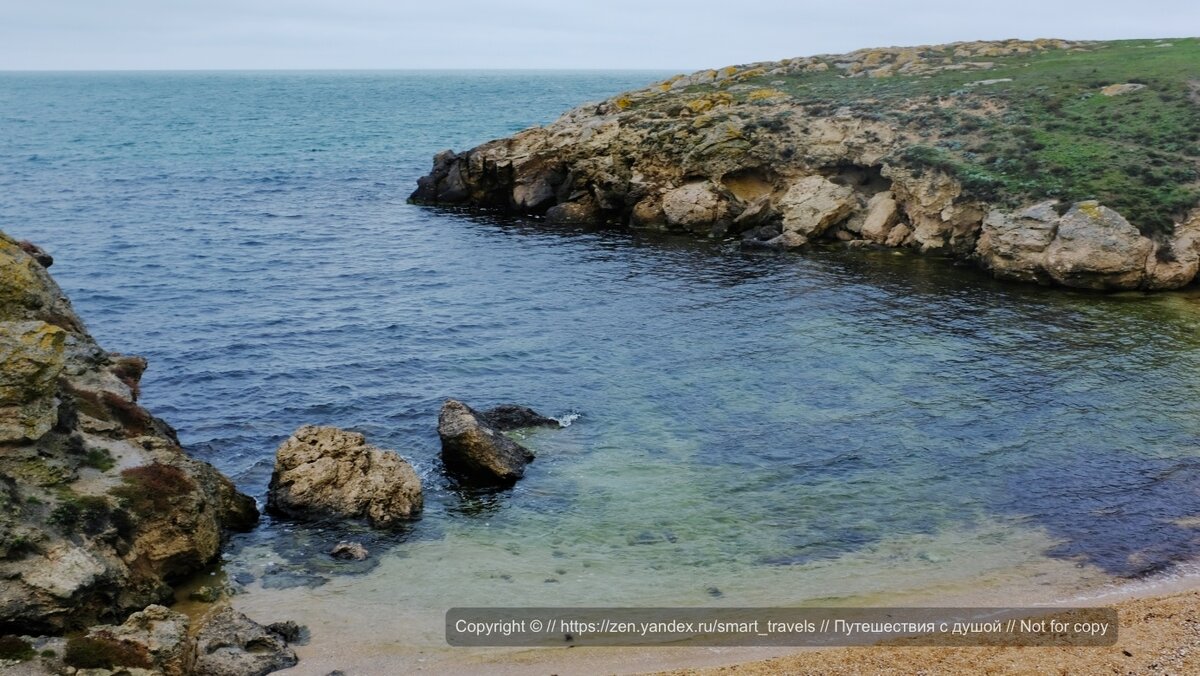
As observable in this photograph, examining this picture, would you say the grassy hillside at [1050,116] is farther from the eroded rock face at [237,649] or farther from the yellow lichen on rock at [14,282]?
the yellow lichen on rock at [14,282]

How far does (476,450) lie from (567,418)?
573 centimetres

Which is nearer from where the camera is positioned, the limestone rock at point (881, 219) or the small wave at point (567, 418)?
the small wave at point (567, 418)

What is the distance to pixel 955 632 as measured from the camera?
19734mm

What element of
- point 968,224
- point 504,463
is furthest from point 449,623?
point 968,224

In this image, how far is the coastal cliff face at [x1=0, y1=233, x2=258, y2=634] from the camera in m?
18.8

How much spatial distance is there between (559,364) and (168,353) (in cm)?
1636

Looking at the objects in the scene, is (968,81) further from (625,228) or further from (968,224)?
(625,228)

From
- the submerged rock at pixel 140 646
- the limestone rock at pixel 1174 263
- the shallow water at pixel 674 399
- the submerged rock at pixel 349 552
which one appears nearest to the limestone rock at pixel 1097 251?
the limestone rock at pixel 1174 263

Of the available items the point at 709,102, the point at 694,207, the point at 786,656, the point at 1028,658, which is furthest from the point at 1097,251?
the point at 786,656

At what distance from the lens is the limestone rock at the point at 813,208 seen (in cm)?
5791

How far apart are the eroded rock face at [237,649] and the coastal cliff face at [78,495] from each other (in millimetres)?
2276

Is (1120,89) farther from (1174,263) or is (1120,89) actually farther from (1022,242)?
(1174,263)

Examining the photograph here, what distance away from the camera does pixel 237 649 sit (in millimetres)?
18766

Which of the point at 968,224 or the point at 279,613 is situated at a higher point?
the point at 968,224
